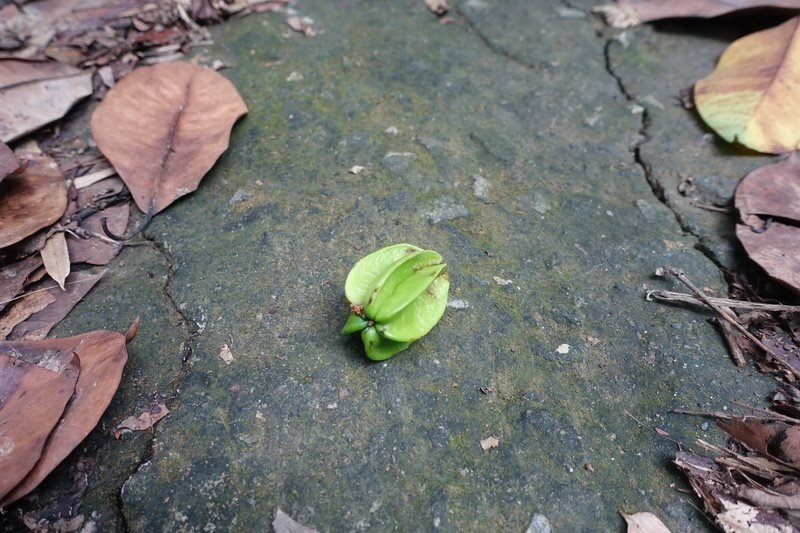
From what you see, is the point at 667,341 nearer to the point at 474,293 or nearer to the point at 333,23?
the point at 474,293

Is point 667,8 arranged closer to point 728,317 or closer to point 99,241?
point 728,317

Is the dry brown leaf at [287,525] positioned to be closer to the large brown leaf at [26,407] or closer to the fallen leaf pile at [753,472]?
the large brown leaf at [26,407]

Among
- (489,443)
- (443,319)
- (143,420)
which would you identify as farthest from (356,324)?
(143,420)

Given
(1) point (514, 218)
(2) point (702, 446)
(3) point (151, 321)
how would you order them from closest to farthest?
(2) point (702, 446) → (3) point (151, 321) → (1) point (514, 218)

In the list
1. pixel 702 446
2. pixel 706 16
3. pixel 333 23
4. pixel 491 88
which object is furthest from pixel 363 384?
pixel 706 16

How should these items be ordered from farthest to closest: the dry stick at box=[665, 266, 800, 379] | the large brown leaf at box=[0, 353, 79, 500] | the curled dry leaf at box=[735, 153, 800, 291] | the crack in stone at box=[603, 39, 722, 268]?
1. the crack in stone at box=[603, 39, 722, 268]
2. the curled dry leaf at box=[735, 153, 800, 291]
3. the dry stick at box=[665, 266, 800, 379]
4. the large brown leaf at box=[0, 353, 79, 500]

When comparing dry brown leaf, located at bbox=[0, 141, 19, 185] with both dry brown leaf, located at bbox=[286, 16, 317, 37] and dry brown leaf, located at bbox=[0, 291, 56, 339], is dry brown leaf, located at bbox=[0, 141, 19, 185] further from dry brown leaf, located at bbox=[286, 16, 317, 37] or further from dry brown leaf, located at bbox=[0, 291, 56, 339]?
dry brown leaf, located at bbox=[286, 16, 317, 37]

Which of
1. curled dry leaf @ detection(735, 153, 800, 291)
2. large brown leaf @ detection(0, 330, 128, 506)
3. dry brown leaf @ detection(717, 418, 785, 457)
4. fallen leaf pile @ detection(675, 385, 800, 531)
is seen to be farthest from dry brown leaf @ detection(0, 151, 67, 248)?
curled dry leaf @ detection(735, 153, 800, 291)
